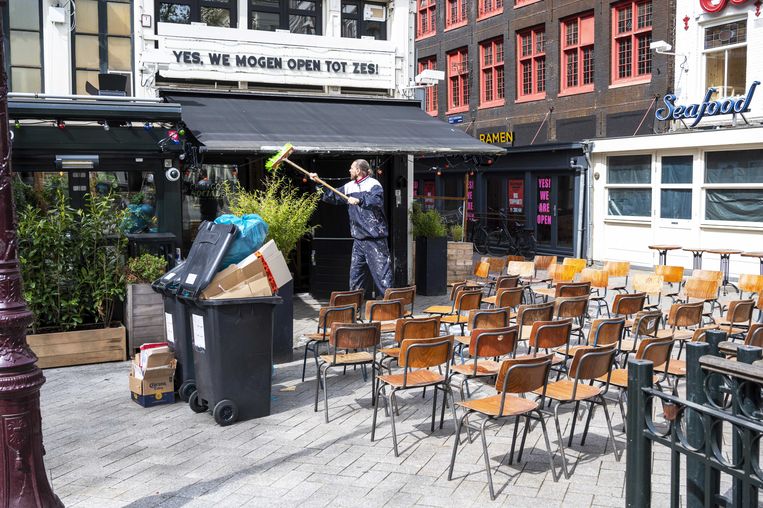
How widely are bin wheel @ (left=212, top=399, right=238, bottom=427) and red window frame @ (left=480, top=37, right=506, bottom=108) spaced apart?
19.7 metres

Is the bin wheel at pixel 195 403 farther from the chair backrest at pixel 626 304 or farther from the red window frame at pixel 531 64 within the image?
the red window frame at pixel 531 64

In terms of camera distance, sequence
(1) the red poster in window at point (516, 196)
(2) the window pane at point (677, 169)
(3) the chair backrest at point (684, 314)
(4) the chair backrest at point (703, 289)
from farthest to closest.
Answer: (1) the red poster in window at point (516, 196) < (2) the window pane at point (677, 169) < (4) the chair backrest at point (703, 289) < (3) the chair backrest at point (684, 314)

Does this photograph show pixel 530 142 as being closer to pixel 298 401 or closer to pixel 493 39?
pixel 493 39

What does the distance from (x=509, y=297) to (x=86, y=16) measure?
25.3ft

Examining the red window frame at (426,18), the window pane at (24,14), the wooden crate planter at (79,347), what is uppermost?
the red window frame at (426,18)

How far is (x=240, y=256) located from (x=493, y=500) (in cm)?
317

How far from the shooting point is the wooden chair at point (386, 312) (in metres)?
7.89

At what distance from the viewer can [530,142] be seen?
75.7 feet

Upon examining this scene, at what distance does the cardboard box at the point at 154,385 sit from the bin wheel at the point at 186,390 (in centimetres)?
12

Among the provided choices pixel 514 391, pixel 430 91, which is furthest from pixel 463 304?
pixel 430 91

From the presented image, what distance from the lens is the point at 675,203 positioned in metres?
18.2

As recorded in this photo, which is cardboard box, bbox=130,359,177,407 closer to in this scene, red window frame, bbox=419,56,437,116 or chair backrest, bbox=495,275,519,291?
chair backrest, bbox=495,275,519,291

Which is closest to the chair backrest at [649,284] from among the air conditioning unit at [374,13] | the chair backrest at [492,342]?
the chair backrest at [492,342]

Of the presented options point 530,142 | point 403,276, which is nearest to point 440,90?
point 530,142
